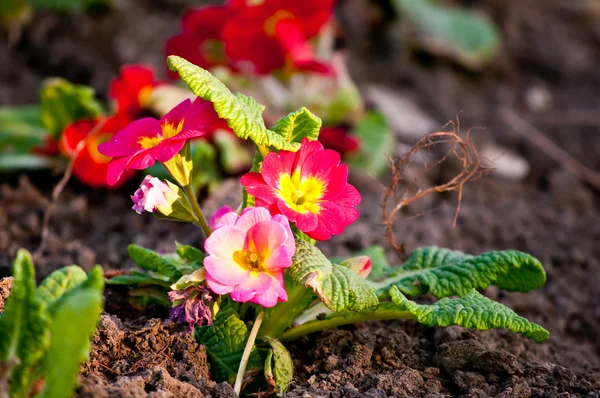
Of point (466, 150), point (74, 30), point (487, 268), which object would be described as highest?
point (466, 150)

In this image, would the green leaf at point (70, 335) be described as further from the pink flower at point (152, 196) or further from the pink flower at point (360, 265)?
the pink flower at point (360, 265)

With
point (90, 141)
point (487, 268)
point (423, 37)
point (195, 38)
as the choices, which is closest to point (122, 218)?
point (90, 141)

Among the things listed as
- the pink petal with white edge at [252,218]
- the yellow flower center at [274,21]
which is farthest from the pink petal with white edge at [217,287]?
the yellow flower center at [274,21]

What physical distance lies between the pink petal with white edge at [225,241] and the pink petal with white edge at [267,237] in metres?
0.02

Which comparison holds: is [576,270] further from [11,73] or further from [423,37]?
[11,73]

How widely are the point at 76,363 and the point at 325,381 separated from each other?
1.86ft

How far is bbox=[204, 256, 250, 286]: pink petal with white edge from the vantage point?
1.45 metres

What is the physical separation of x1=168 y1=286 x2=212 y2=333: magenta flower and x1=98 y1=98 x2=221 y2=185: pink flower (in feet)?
0.86

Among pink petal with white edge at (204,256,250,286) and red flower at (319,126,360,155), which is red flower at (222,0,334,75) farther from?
pink petal with white edge at (204,256,250,286)

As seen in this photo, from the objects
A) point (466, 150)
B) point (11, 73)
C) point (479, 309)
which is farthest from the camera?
point (11, 73)

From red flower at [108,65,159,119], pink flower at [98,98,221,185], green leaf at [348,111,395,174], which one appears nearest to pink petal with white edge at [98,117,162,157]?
pink flower at [98,98,221,185]

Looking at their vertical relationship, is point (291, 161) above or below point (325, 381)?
above

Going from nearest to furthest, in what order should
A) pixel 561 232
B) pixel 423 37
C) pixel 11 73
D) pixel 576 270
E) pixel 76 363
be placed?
pixel 76 363 < pixel 576 270 < pixel 561 232 < pixel 11 73 < pixel 423 37

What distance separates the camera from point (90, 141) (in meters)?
2.81
